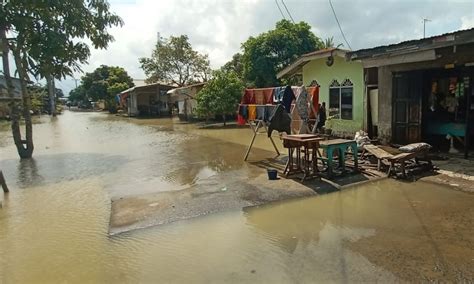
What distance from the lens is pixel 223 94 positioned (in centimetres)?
2280

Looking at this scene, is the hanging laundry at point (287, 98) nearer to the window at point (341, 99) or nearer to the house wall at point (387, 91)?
the house wall at point (387, 91)

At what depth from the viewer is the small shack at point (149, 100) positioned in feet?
126

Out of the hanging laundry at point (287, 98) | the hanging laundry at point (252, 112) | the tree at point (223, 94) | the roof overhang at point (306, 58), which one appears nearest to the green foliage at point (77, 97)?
the tree at point (223, 94)

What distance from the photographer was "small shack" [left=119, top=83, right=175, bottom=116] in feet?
126

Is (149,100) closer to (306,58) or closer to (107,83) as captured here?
(107,83)

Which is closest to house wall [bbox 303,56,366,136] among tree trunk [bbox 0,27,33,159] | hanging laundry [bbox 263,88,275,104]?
hanging laundry [bbox 263,88,275,104]

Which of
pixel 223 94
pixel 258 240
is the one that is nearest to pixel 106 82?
pixel 223 94

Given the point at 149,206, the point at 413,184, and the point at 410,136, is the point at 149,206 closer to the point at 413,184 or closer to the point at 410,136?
the point at 413,184

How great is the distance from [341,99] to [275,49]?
10657mm

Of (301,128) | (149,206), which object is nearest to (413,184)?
(301,128)

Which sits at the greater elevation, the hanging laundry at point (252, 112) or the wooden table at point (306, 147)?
the hanging laundry at point (252, 112)

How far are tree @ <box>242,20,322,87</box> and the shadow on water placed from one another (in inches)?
509

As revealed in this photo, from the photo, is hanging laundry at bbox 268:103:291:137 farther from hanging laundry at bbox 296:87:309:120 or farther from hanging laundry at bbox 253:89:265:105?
hanging laundry at bbox 253:89:265:105

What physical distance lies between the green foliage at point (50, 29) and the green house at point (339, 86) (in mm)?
8877
